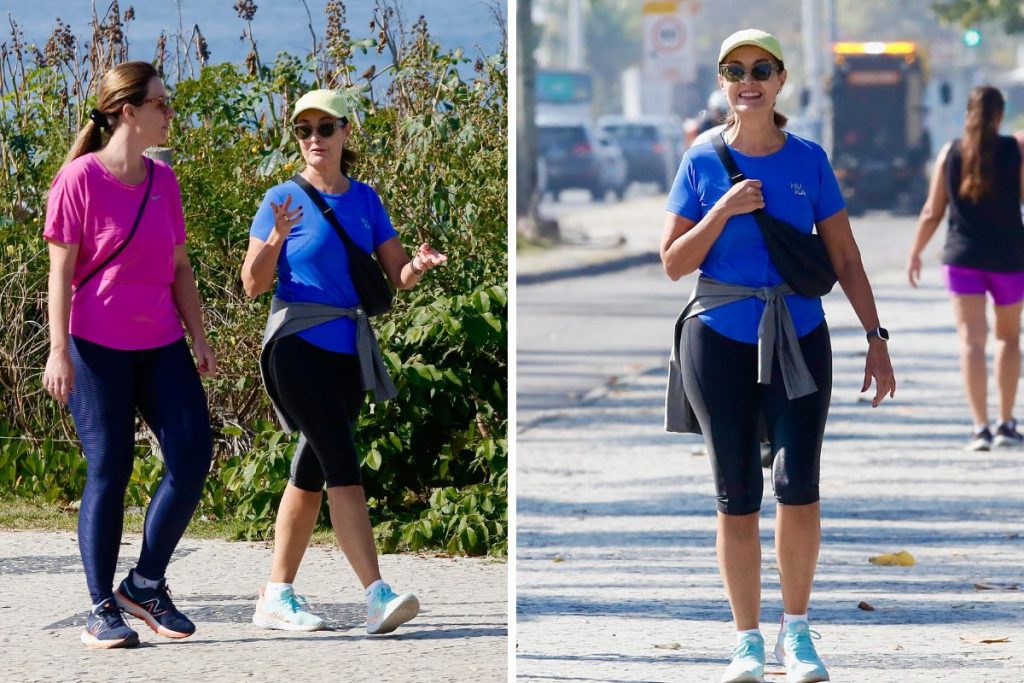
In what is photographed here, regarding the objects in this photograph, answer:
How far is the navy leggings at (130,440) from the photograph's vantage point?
17.1 feet

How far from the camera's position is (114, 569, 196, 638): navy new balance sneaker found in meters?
5.24

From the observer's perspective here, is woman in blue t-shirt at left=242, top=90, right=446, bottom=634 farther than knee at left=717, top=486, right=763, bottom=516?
Yes

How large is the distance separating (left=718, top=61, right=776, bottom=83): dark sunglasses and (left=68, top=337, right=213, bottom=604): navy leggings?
1645 millimetres

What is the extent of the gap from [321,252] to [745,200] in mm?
1273

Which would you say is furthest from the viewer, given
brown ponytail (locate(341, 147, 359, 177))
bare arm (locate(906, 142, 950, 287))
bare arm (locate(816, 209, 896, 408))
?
bare arm (locate(906, 142, 950, 287))

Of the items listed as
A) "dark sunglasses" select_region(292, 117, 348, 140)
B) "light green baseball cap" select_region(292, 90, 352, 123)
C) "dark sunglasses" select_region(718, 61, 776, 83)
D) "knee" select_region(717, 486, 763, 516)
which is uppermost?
"dark sunglasses" select_region(718, 61, 776, 83)

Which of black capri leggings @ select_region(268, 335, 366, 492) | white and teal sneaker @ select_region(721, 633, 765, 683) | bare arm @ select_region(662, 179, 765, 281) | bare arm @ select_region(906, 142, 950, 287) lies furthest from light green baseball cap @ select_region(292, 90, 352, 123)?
bare arm @ select_region(906, 142, 950, 287)

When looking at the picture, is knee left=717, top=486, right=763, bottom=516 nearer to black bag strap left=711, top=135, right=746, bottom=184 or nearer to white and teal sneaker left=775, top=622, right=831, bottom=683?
white and teal sneaker left=775, top=622, right=831, bottom=683

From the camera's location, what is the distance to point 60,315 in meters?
5.05

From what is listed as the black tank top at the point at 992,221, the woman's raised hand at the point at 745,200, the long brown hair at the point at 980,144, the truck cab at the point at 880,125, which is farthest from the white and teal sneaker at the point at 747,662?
the truck cab at the point at 880,125

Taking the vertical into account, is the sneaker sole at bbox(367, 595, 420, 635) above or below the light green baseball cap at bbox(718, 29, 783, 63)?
below

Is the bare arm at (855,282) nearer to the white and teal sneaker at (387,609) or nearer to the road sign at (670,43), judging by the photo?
the white and teal sneaker at (387,609)

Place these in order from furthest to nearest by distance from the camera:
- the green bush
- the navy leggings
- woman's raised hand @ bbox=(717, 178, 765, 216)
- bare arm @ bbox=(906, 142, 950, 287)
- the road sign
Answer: the road sign
bare arm @ bbox=(906, 142, 950, 287)
the green bush
the navy leggings
woman's raised hand @ bbox=(717, 178, 765, 216)

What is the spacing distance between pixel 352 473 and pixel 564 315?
1391 cm
